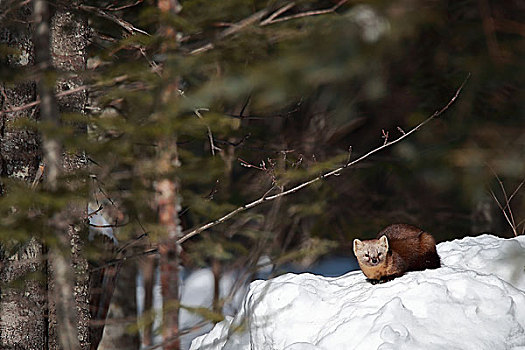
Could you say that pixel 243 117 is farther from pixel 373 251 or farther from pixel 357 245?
pixel 373 251

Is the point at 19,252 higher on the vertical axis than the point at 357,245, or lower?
higher

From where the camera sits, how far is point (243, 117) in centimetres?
499

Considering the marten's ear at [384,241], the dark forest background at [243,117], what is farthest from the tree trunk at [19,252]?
the marten's ear at [384,241]

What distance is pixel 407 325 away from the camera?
380 centimetres

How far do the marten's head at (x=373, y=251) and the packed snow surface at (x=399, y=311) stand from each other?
0.54 ft

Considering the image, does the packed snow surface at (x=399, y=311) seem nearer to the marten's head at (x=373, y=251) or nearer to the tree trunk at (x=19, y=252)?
the marten's head at (x=373, y=251)

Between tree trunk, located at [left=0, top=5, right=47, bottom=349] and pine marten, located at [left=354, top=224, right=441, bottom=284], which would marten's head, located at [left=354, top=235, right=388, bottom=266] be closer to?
pine marten, located at [left=354, top=224, right=441, bottom=284]

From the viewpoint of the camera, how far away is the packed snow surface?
3777 millimetres

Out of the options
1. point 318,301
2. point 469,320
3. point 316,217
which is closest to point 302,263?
point 316,217

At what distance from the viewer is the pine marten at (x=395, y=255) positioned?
4.27 metres

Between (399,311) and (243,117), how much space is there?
1934 millimetres

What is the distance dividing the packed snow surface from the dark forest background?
14.0 inches

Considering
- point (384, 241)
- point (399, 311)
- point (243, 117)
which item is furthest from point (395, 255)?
point (243, 117)

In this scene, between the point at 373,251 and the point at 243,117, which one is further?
the point at 243,117
